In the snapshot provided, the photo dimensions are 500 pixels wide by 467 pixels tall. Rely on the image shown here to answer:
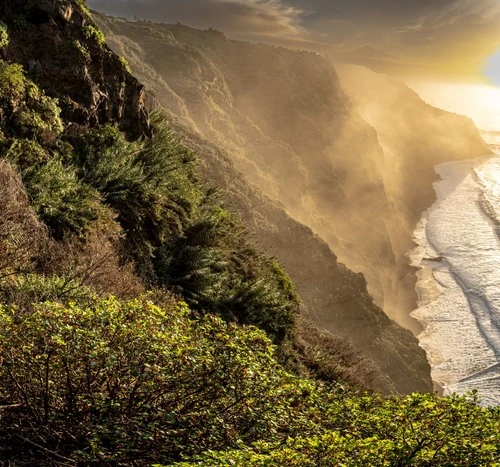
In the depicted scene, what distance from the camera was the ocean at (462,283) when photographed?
36538 mm

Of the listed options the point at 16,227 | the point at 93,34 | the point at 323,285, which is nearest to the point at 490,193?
the point at 323,285

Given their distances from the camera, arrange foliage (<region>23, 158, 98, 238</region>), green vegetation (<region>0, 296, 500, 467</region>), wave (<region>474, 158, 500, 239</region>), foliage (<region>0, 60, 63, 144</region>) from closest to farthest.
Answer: green vegetation (<region>0, 296, 500, 467</region>), foliage (<region>23, 158, 98, 238</region>), foliage (<region>0, 60, 63, 144</region>), wave (<region>474, 158, 500, 239</region>)

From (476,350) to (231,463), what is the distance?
3791 centimetres

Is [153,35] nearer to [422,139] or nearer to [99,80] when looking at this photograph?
[99,80]

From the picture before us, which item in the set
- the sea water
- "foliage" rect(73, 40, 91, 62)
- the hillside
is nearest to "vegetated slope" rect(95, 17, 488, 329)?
the sea water

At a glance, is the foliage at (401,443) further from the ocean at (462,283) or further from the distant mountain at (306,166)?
the distant mountain at (306,166)

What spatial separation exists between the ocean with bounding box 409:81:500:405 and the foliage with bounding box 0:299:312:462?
14.4 meters

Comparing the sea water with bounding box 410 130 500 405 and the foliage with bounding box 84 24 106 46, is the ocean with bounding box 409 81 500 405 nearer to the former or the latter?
the sea water with bounding box 410 130 500 405

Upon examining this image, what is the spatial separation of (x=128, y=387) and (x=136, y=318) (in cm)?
88

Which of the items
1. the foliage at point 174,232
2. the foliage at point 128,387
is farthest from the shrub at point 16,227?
the foliage at point 128,387

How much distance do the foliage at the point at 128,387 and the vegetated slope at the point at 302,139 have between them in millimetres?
37333

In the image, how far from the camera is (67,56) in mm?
14820

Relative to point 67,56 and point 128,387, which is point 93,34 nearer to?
point 67,56

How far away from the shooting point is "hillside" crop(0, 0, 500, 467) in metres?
6.25
